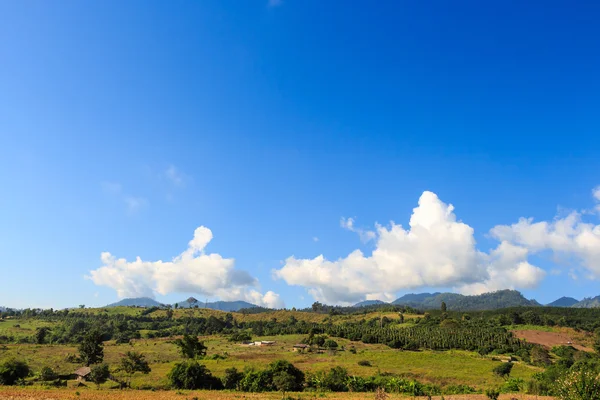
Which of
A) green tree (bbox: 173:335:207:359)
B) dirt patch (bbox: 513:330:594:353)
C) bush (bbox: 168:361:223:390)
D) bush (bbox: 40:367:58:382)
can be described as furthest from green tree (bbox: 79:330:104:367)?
dirt patch (bbox: 513:330:594:353)

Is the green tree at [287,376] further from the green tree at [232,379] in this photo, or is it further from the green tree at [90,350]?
the green tree at [90,350]

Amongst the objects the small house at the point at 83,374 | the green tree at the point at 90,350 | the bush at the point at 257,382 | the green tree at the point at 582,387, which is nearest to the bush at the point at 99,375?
the small house at the point at 83,374

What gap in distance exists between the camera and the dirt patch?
14836cm

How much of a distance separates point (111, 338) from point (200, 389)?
385 feet

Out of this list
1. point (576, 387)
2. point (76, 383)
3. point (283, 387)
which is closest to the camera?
point (576, 387)

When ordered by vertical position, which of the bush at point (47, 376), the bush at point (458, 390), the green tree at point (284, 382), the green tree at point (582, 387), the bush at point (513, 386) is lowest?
the bush at point (513, 386)

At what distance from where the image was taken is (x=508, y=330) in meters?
171

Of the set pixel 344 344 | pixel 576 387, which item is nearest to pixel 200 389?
pixel 576 387

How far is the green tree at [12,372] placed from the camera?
6406cm

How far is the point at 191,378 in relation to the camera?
64.6 metres

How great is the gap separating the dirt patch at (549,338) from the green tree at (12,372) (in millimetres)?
160875

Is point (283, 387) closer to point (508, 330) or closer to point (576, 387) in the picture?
point (576, 387)

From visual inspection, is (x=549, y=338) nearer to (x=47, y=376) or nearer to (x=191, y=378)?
(x=191, y=378)

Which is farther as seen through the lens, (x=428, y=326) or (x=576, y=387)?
(x=428, y=326)
